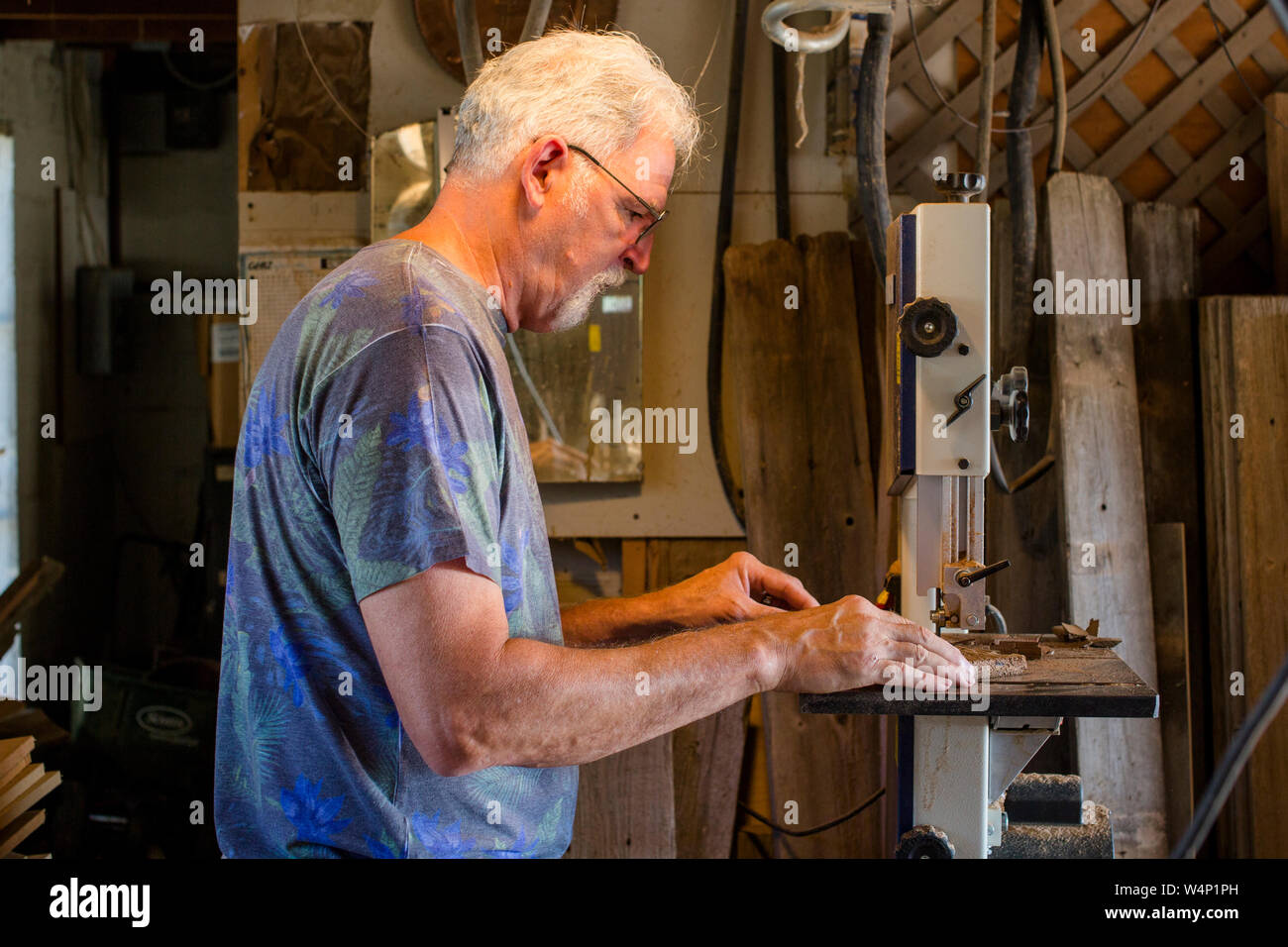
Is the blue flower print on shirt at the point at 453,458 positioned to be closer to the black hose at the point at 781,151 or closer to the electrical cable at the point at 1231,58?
the black hose at the point at 781,151

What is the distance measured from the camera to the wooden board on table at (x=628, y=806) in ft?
8.32

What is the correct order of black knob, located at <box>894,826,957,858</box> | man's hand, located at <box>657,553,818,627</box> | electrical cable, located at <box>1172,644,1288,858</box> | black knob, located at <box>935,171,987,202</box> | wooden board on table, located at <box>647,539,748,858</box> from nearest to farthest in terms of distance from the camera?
electrical cable, located at <box>1172,644,1288,858</box> → black knob, located at <box>894,826,957,858</box> → black knob, located at <box>935,171,987,202</box> → man's hand, located at <box>657,553,818,627</box> → wooden board on table, located at <box>647,539,748,858</box>

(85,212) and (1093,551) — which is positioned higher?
(85,212)

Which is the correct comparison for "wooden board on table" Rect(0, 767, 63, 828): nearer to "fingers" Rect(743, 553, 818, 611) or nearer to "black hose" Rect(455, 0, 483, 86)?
"fingers" Rect(743, 553, 818, 611)

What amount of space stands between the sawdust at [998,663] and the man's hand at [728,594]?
25 cm

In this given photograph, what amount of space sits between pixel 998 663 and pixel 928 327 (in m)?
0.46

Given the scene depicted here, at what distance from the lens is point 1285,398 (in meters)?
2.47

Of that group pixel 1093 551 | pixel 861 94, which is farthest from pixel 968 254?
pixel 1093 551

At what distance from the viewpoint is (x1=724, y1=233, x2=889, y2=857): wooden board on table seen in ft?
8.73

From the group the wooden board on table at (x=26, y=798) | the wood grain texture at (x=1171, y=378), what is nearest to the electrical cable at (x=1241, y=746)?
the wood grain texture at (x=1171, y=378)

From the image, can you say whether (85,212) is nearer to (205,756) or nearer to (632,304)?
(205,756)

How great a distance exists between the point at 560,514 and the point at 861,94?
1285 mm

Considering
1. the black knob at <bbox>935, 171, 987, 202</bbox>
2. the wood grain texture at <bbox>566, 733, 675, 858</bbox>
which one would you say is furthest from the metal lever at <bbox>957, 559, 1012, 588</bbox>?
the wood grain texture at <bbox>566, 733, 675, 858</bbox>

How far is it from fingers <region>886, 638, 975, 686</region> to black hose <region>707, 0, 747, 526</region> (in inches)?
61.6
